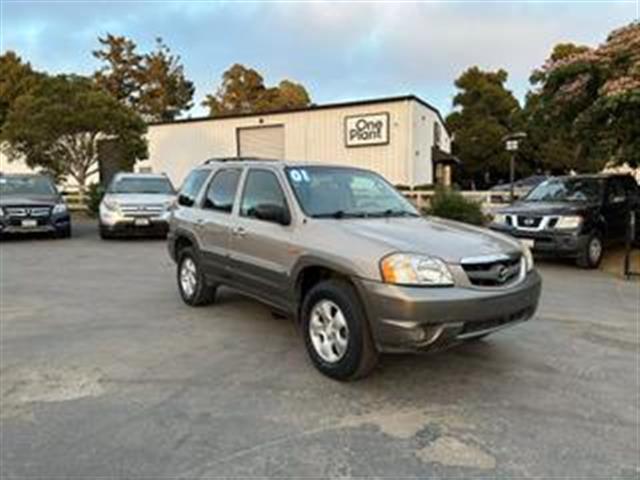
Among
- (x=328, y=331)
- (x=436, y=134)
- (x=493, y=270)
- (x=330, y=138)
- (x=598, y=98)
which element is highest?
(x=436, y=134)

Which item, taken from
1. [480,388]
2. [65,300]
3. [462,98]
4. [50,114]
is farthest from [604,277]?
[462,98]

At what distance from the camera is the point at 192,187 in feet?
25.1

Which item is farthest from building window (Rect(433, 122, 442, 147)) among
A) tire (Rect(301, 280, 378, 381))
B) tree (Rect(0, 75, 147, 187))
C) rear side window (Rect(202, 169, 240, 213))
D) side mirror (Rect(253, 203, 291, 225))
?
tire (Rect(301, 280, 378, 381))

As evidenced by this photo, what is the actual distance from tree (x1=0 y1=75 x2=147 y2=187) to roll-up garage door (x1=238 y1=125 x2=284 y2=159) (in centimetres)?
738

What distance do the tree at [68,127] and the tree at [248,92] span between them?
2565 centimetres

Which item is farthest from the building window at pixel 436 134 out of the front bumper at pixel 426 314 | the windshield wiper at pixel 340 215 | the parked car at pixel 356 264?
the front bumper at pixel 426 314

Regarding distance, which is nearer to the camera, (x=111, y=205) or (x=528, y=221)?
(x=528, y=221)

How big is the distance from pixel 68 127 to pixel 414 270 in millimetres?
20764

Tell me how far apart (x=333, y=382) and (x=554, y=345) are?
2.35 metres

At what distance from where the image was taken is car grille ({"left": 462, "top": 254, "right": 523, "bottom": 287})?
15.3 ft

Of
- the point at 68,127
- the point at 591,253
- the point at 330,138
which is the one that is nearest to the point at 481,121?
the point at 330,138

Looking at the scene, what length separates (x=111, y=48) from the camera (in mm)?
51156

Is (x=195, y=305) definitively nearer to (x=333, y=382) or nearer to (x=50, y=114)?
(x=333, y=382)

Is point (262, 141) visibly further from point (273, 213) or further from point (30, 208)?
point (273, 213)
